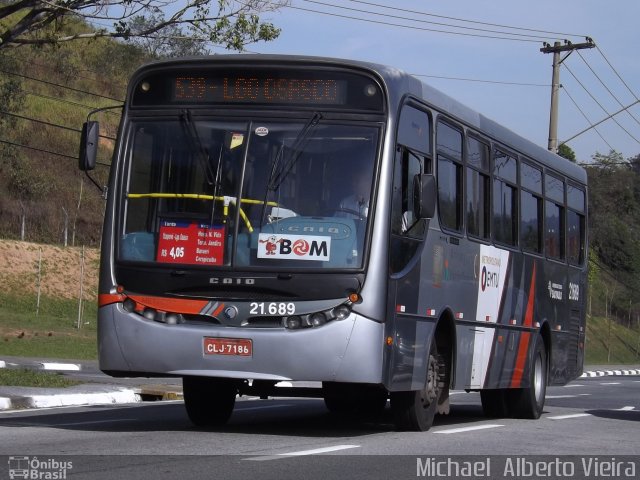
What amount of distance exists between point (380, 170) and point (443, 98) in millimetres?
2174

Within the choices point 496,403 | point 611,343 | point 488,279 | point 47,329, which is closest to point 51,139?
point 47,329

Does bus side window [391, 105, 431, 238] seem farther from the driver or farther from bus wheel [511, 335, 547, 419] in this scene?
bus wheel [511, 335, 547, 419]

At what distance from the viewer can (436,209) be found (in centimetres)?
1308

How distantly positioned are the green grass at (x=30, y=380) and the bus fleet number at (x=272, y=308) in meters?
8.45

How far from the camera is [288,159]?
1162 cm

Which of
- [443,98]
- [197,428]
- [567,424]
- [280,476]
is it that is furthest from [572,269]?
[280,476]

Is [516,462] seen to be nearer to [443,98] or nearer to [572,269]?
[443,98]

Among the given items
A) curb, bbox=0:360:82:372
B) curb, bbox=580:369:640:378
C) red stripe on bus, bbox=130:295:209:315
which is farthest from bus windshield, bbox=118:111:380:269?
curb, bbox=580:369:640:378

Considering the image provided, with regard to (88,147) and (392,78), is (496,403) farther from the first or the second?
(88,147)

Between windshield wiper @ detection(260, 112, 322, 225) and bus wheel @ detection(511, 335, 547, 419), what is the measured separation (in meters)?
6.16

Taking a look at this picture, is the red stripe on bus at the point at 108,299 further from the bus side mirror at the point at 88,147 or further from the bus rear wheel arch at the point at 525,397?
the bus rear wheel arch at the point at 525,397

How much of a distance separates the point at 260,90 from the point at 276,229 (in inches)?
52.9

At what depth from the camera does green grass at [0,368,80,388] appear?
19.1m

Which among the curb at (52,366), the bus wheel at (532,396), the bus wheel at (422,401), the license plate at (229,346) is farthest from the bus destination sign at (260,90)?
the curb at (52,366)
